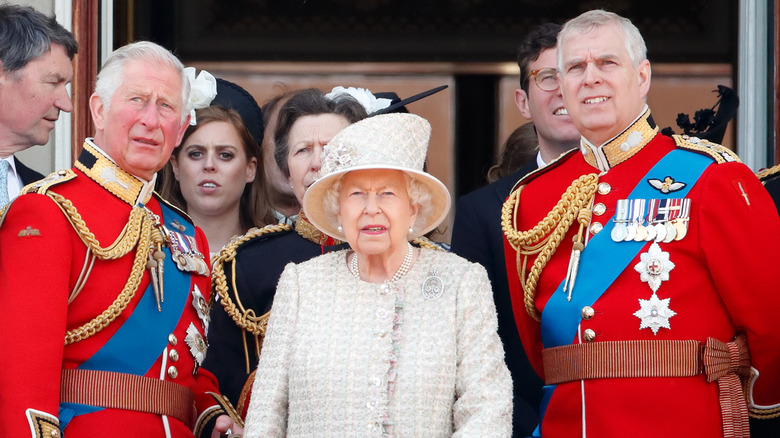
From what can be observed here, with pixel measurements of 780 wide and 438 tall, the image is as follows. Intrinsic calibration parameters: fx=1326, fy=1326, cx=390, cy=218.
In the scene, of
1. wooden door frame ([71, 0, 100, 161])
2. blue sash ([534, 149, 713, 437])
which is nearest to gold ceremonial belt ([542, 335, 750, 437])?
blue sash ([534, 149, 713, 437])

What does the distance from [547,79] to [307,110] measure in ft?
2.93

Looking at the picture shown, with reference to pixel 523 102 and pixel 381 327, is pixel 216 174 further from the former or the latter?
pixel 381 327

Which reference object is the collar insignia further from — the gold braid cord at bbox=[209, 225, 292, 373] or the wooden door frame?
the wooden door frame

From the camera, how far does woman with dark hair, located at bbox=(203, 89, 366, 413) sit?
428 cm

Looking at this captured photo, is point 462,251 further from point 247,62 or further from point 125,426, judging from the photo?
point 247,62

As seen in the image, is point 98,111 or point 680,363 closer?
point 680,363

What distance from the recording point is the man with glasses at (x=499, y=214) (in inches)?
167

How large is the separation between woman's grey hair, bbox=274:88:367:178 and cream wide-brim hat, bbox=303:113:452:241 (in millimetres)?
941

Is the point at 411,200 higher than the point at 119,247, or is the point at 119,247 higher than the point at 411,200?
the point at 411,200

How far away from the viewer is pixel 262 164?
5066 millimetres

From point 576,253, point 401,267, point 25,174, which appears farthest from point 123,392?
point 576,253

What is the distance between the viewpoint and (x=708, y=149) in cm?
370

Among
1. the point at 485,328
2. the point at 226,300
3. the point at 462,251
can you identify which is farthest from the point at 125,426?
the point at 462,251

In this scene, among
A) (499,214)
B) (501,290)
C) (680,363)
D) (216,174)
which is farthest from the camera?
(216,174)
